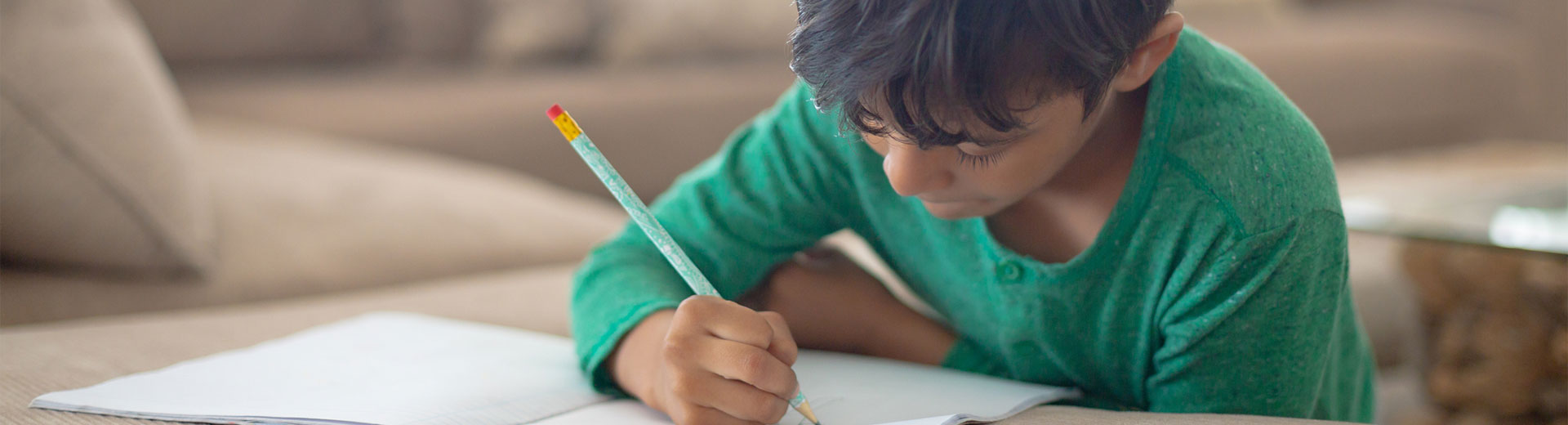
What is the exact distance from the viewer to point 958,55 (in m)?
0.39

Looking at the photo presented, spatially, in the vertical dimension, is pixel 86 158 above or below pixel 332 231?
above

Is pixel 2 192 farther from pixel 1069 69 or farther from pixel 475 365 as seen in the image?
pixel 1069 69

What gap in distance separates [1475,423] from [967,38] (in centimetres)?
87

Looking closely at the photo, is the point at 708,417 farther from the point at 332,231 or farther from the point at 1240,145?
the point at 332,231

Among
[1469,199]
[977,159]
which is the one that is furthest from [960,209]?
[1469,199]

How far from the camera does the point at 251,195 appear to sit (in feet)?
3.00

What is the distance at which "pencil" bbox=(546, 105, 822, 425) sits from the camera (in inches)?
18.9

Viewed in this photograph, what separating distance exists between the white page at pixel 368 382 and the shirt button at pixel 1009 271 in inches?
9.0

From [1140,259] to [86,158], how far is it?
2.35 ft

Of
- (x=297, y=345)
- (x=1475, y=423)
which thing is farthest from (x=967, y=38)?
(x=1475, y=423)

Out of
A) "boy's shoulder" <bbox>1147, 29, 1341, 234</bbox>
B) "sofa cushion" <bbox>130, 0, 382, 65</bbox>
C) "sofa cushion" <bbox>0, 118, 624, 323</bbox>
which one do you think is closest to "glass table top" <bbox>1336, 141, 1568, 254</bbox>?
"boy's shoulder" <bbox>1147, 29, 1341, 234</bbox>

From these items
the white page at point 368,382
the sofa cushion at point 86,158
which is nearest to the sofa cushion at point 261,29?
the sofa cushion at point 86,158

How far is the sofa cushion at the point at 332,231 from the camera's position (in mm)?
805

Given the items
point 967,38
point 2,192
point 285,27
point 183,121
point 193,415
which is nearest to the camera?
point 967,38
